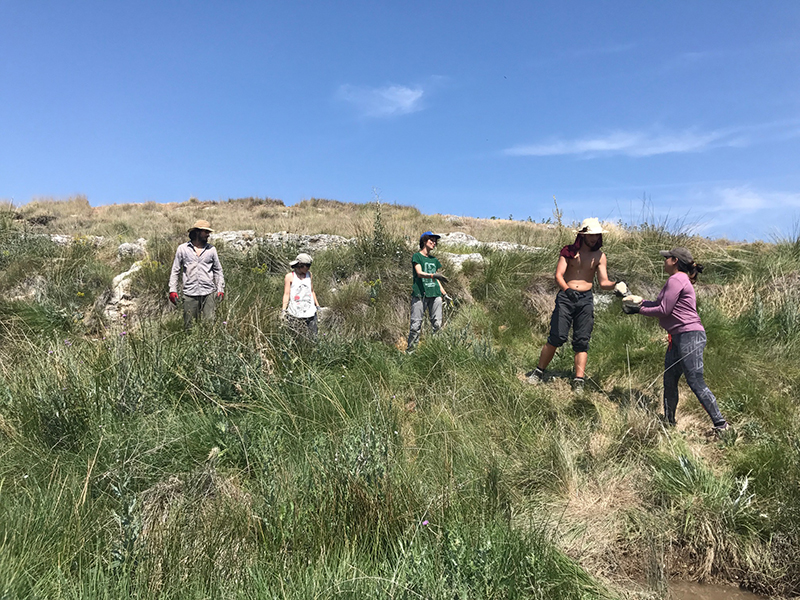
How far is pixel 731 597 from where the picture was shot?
9.23 ft

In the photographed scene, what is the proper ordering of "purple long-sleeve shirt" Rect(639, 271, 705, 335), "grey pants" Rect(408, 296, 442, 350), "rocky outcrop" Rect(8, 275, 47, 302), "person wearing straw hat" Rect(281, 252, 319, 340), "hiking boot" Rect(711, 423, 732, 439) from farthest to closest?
"rocky outcrop" Rect(8, 275, 47, 302)
"grey pants" Rect(408, 296, 442, 350)
"person wearing straw hat" Rect(281, 252, 319, 340)
"purple long-sleeve shirt" Rect(639, 271, 705, 335)
"hiking boot" Rect(711, 423, 732, 439)

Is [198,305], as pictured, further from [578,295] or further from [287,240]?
[578,295]

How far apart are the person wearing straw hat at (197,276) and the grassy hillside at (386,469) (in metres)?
0.45

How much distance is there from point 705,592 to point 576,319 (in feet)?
9.63

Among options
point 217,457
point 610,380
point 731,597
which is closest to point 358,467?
point 217,457

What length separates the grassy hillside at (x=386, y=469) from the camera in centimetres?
228

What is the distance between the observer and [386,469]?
2771 millimetres

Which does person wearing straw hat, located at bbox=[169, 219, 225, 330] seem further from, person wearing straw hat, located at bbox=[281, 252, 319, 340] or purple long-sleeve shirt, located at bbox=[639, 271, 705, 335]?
purple long-sleeve shirt, located at bbox=[639, 271, 705, 335]

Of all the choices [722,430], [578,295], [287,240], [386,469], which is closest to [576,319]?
[578,295]

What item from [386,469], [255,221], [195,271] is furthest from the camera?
[255,221]

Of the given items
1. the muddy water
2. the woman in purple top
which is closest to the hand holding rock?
the woman in purple top

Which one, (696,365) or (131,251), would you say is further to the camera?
(131,251)

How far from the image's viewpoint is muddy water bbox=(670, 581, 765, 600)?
278cm

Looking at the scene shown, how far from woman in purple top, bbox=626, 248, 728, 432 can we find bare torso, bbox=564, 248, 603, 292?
89 centimetres
